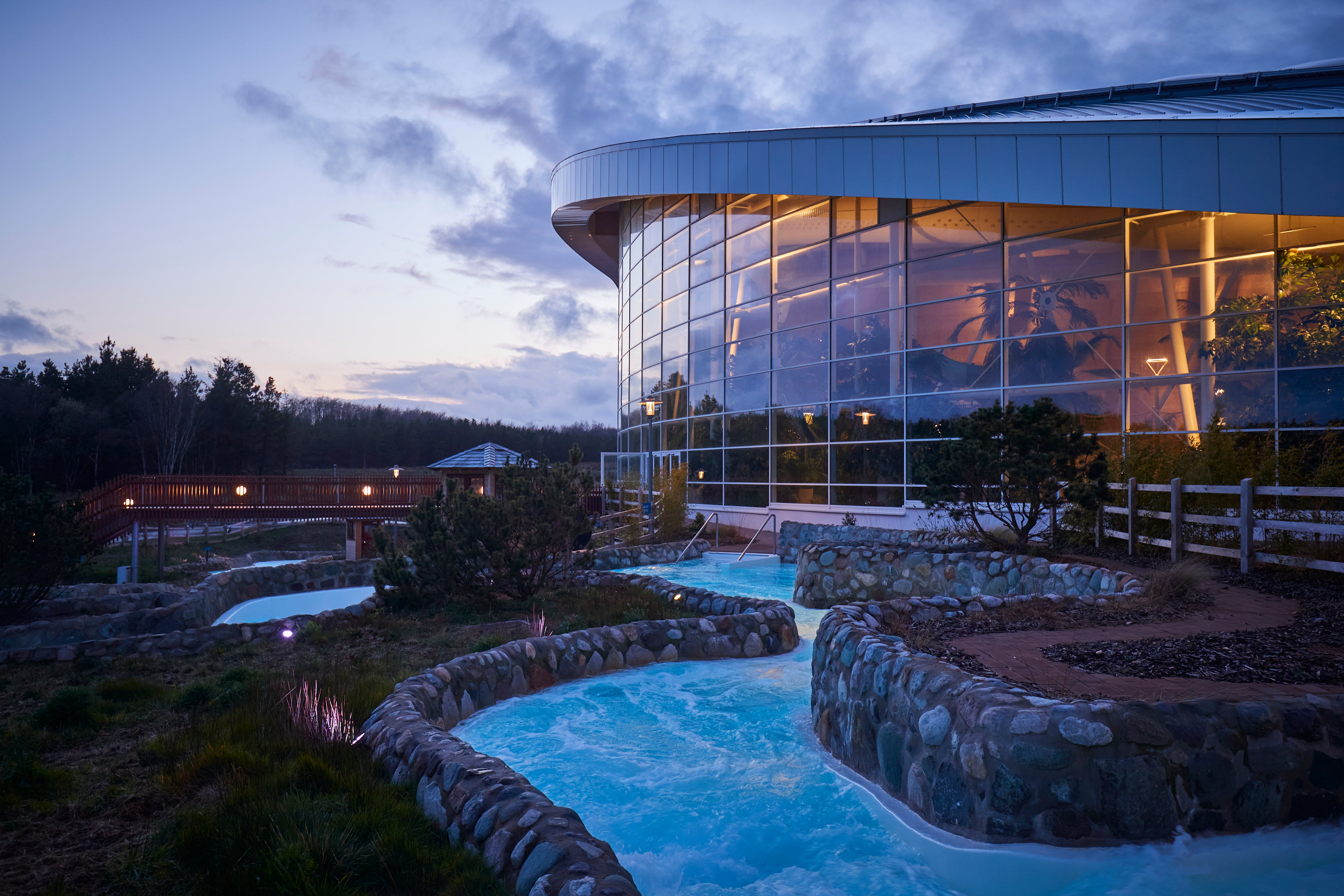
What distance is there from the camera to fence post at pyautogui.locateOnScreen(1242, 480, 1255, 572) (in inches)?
317

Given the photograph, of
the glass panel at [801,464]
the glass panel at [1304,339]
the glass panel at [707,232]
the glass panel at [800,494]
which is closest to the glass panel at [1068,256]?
the glass panel at [1304,339]

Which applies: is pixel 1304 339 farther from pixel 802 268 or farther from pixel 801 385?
pixel 802 268

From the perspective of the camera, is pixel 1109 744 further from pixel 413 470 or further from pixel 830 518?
pixel 413 470

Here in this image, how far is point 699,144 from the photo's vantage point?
21.2 metres

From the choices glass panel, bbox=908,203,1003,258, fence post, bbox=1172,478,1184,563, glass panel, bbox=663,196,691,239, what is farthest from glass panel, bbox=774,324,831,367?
fence post, bbox=1172,478,1184,563

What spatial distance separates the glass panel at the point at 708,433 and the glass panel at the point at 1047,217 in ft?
31.8

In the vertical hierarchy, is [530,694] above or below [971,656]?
below

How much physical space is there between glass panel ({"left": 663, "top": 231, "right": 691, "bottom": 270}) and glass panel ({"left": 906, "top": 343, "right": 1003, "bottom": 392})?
30.7ft

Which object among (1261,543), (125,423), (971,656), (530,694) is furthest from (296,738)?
(125,423)

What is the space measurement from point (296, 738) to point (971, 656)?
4.18m

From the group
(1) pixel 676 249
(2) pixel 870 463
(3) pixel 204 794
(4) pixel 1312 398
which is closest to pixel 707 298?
(1) pixel 676 249

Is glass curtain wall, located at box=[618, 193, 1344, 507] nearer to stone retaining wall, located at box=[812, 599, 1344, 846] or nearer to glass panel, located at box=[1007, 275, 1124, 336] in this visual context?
glass panel, located at box=[1007, 275, 1124, 336]

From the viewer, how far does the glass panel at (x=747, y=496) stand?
22016mm

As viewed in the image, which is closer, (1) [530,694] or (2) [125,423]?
(1) [530,694]
